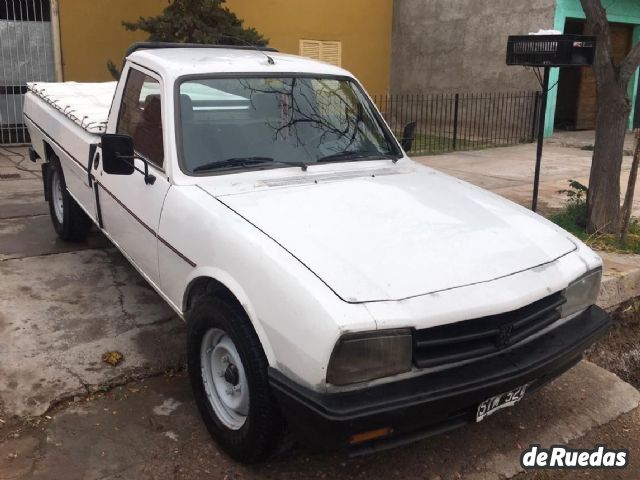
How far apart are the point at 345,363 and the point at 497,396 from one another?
0.75 m

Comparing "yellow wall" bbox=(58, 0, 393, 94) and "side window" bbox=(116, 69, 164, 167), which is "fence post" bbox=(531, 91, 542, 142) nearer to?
"yellow wall" bbox=(58, 0, 393, 94)

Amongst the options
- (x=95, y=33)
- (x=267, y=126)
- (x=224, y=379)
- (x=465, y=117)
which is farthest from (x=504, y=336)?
(x=465, y=117)

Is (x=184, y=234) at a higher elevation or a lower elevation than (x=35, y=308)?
higher

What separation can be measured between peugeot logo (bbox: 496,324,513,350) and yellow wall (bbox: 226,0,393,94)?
11922 mm

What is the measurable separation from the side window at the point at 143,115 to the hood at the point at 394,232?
28.1 inches

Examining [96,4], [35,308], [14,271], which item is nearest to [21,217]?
[14,271]

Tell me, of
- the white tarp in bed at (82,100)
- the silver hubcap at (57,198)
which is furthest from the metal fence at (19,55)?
the silver hubcap at (57,198)

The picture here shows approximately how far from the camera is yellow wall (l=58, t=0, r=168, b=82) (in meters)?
11.3

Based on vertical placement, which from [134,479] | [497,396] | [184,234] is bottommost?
[134,479]

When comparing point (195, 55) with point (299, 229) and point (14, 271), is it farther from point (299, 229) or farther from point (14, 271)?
point (14, 271)

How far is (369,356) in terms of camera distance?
2396mm

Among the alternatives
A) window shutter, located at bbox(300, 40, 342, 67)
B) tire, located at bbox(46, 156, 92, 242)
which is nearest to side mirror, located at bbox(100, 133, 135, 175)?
tire, located at bbox(46, 156, 92, 242)

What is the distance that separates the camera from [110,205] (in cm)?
437

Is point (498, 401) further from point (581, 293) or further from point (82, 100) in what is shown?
point (82, 100)
